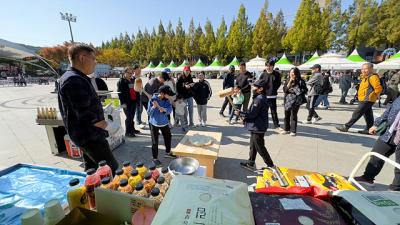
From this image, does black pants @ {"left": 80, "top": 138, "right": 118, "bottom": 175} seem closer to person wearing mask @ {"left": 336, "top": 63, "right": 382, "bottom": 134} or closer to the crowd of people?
the crowd of people

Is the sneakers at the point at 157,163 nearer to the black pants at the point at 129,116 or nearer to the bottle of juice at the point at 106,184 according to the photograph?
the black pants at the point at 129,116

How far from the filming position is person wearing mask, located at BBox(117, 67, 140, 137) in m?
5.22

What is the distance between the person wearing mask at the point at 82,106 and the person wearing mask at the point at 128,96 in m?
3.26

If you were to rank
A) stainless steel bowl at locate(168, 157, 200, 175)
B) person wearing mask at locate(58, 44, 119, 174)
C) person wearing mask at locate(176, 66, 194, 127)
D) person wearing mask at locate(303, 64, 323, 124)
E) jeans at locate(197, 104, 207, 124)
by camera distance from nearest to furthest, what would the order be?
person wearing mask at locate(58, 44, 119, 174) → stainless steel bowl at locate(168, 157, 200, 175) → person wearing mask at locate(176, 66, 194, 127) → jeans at locate(197, 104, 207, 124) → person wearing mask at locate(303, 64, 323, 124)

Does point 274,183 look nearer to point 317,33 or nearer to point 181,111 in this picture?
point 181,111

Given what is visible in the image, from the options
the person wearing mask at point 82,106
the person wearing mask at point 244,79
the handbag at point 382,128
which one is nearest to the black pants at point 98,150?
the person wearing mask at point 82,106

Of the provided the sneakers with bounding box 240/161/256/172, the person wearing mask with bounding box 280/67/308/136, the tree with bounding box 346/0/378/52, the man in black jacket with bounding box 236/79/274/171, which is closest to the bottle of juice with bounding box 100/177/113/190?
the man in black jacket with bounding box 236/79/274/171

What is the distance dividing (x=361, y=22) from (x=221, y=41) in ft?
78.7

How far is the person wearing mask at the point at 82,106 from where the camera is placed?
5.98 ft

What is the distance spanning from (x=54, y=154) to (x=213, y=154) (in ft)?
11.8

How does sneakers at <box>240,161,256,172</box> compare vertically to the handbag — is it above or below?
below

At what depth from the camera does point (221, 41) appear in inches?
1706

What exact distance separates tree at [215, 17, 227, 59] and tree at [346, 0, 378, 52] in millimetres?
22168

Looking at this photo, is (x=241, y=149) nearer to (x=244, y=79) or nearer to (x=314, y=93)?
(x=244, y=79)
